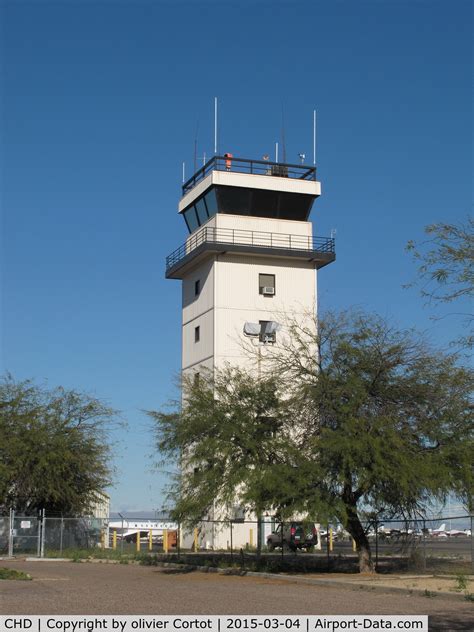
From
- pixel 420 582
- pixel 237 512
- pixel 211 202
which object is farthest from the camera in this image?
pixel 211 202

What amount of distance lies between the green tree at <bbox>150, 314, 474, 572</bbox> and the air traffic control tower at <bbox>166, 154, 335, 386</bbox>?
1817 centimetres

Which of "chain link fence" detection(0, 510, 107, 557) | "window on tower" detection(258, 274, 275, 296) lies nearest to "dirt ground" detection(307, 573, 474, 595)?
"chain link fence" detection(0, 510, 107, 557)

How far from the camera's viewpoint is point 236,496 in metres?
29.2

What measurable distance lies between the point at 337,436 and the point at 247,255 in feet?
82.1

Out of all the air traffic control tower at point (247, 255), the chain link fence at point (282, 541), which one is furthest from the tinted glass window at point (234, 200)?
the chain link fence at point (282, 541)

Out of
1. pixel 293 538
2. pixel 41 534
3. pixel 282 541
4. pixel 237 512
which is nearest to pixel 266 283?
pixel 237 512

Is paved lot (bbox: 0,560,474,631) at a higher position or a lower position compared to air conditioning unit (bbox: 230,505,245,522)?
lower

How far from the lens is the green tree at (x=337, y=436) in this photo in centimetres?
2669

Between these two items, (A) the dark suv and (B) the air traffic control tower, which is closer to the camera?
(A) the dark suv

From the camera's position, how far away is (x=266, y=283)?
169ft

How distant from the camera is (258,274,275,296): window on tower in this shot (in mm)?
50969

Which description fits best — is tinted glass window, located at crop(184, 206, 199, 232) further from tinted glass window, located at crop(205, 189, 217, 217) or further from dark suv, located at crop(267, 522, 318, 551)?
dark suv, located at crop(267, 522, 318, 551)

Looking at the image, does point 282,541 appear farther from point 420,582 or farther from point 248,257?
point 248,257

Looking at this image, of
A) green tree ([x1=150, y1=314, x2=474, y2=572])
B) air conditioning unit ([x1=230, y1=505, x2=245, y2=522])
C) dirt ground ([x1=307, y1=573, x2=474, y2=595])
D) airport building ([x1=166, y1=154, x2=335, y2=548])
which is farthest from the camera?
airport building ([x1=166, y1=154, x2=335, y2=548])
